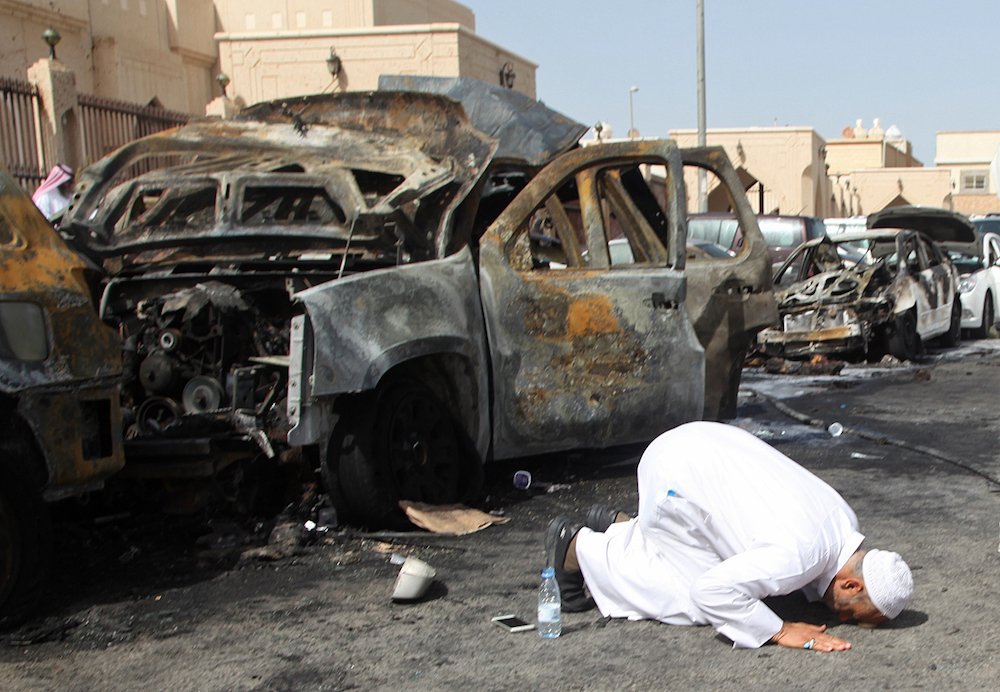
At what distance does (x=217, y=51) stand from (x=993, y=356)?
21.6 meters

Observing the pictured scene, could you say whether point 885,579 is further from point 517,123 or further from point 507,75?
point 507,75

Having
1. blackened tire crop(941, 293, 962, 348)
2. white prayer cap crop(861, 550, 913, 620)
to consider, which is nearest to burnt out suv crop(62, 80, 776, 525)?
white prayer cap crop(861, 550, 913, 620)

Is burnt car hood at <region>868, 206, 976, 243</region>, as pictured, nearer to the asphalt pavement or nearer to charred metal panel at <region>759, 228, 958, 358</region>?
charred metal panel at <region>759, 228, 958, 358</region>

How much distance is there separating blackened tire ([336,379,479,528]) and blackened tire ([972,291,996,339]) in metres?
12.7

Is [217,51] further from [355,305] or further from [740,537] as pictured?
[740,537]

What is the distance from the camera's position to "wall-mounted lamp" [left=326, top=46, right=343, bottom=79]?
95.2ft

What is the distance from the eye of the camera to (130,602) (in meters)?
4.63

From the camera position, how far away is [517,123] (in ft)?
23.7

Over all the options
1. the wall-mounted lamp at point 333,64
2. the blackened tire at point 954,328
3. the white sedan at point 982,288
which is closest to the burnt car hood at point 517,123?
the blackened tire at point 954,328

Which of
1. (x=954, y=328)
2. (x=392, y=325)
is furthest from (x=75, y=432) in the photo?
(x=954, y=328)

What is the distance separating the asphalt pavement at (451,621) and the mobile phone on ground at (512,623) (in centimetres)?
5

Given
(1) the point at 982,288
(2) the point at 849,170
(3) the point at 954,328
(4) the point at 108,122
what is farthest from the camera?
(2) the point at 849,170

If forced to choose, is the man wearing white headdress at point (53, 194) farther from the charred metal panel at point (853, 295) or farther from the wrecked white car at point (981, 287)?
the wrecked white car at point (981, 287)

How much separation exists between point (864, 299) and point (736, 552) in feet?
33.2
